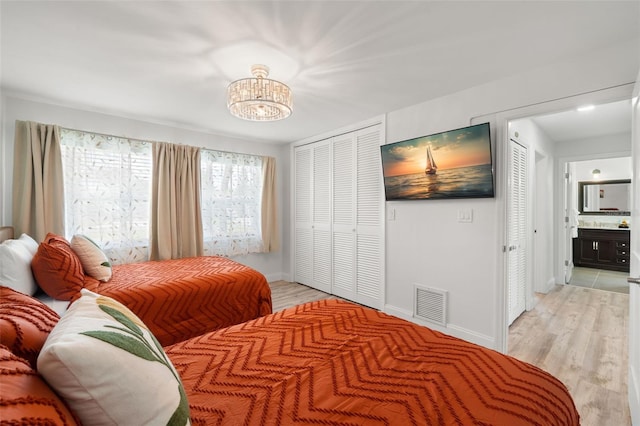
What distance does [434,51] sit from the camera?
205 cm

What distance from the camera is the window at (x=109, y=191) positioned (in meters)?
3.15

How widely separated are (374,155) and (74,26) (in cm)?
287

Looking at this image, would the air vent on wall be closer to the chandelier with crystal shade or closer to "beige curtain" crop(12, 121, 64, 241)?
the chandelier with crystal shade

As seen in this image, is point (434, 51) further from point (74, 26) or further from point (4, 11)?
point (4, 11)

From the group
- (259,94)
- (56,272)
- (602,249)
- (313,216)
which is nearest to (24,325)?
(56,272)

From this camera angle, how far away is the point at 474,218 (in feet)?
8.77

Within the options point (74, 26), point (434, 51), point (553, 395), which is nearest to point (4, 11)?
point (74, 26)

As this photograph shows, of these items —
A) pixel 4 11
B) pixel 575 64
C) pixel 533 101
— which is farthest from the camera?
pixel 533 101

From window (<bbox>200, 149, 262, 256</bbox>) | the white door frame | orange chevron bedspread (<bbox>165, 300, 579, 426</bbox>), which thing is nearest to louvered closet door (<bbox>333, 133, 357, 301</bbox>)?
window (<bbox>200, 149, 262, 256</bbox>)

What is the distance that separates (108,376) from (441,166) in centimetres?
282

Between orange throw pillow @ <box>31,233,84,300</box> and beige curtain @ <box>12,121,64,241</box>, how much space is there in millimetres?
1153

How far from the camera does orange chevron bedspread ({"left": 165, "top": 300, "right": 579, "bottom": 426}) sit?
92cm

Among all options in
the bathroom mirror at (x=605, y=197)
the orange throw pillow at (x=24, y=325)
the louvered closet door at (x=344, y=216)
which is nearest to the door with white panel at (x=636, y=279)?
the orange throw pillow at (x=24, y=325)

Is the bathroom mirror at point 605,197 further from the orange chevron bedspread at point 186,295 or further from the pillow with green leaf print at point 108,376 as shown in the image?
the pillow with green leaf print at point 108,376
